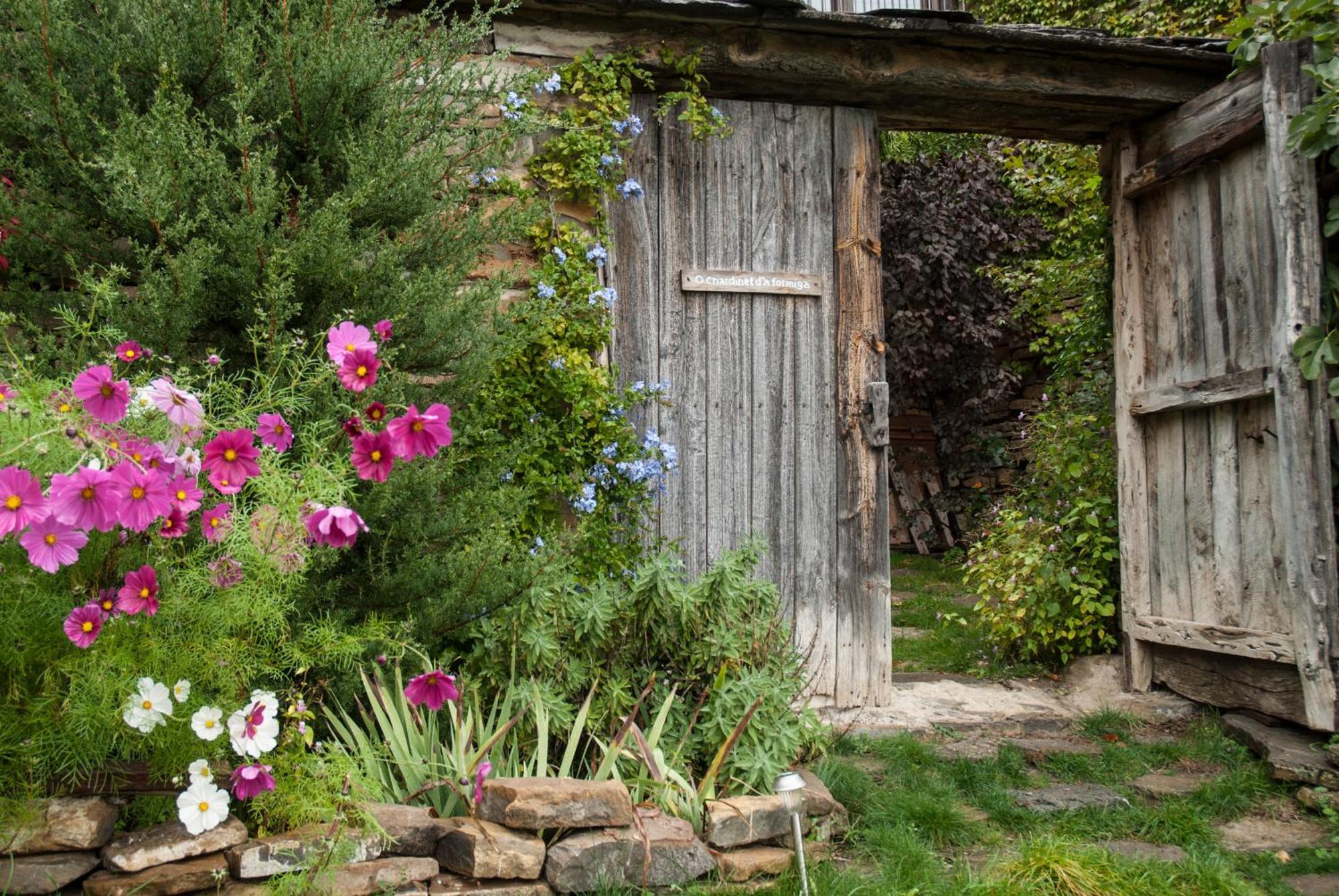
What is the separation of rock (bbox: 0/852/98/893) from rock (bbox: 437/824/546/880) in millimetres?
802

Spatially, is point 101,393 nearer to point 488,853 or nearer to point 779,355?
point 488,853

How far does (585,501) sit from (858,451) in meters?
1.46

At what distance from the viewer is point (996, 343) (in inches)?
445

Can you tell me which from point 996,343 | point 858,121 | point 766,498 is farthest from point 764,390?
point 996,343

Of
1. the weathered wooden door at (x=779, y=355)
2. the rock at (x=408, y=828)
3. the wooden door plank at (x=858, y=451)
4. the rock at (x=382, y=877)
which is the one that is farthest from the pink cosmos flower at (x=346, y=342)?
the wooden door plank at (x=858, y=451)

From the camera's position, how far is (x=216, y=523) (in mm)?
2291

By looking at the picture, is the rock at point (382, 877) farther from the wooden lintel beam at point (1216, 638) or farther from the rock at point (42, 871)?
the wooden lintel beam at point (1216, 638)

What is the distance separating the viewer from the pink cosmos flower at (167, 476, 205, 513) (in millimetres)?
2143

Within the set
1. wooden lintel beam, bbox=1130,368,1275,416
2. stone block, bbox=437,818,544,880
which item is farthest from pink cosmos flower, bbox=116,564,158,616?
wooden lintel beam, bbox=1130,368,1275,416

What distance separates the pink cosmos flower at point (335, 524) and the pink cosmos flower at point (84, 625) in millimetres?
440

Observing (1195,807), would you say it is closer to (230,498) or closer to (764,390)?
(764,390)

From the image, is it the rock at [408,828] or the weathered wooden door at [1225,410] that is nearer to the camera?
the rock at [408,828]

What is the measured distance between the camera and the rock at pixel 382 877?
2463mm

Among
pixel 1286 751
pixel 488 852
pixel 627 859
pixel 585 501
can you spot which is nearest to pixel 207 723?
pixel 488 852
